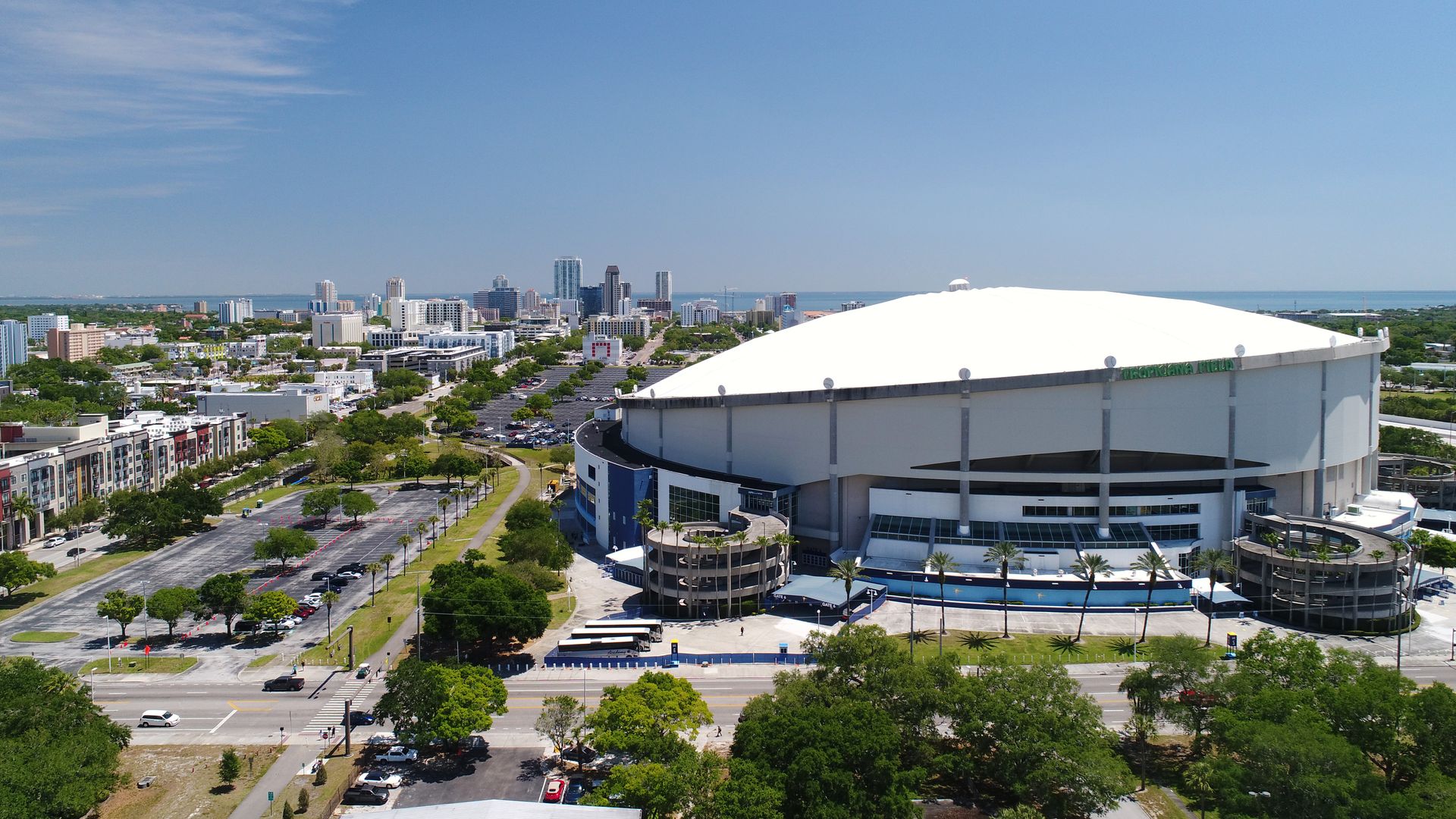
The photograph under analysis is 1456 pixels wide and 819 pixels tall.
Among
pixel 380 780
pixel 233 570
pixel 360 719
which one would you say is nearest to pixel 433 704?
pixel 380 780

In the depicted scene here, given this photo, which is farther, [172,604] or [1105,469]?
[1105,469]

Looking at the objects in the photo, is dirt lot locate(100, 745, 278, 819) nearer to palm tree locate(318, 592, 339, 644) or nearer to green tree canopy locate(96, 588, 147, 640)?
palm tree locate(318, 592, 339, 644)

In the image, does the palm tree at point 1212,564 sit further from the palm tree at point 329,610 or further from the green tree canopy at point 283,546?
the green tree canopy at point 283,546

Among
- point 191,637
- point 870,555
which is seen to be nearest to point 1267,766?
point 870,555

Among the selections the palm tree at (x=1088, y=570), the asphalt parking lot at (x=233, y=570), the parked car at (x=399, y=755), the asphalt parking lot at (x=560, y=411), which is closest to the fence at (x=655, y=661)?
the parked car at (x=399, y=755)

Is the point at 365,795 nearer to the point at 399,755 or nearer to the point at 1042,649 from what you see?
the point at 399,755

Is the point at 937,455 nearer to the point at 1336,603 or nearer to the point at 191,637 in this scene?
the point at 1336,603
